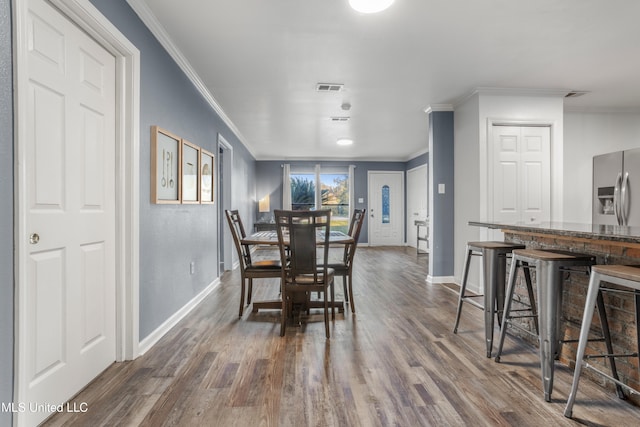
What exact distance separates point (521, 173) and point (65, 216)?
14.3 feet

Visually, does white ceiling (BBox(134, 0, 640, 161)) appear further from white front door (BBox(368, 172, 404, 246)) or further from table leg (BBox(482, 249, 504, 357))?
white front door (BBox(368, 172, 404, 246))

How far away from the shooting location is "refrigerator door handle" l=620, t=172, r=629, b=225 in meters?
3.93

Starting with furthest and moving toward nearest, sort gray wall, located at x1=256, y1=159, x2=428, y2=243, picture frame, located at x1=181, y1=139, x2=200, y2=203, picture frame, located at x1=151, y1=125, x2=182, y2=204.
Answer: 1. gray wall, located at x1=256, y1=159, x2=428, y2=243
2. picture frame, located at x1=181, y1=139, x2=200, y2=203
3. picture frame, located at x1=151, y1=125, x2=182, y2=204

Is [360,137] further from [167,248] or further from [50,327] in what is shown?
[50,327]

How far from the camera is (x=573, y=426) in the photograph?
5.14 feet

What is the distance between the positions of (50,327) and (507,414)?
2226 mm

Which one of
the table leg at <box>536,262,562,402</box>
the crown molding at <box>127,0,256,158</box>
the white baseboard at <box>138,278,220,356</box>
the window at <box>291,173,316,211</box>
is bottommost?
the white baseboard at <box>138,278,220,356</box>

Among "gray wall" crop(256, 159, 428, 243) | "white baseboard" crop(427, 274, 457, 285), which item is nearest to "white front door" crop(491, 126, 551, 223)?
"white baseboard" crop(427, 274, 457, 285)

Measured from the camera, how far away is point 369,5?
2.13 metres

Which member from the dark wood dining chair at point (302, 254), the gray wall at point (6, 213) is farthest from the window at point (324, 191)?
the gray wall at point (6, 213)

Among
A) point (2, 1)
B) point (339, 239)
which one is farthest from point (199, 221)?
point (2, 1)

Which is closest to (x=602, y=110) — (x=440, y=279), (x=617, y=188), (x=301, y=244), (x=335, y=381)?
(x=617, y=188)

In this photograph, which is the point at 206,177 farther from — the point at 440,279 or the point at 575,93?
the point at 575,93

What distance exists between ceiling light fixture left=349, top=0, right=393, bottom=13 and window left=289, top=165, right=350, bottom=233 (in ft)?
23.0
